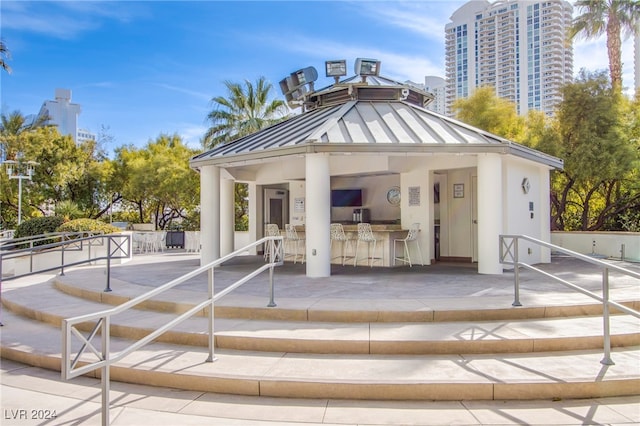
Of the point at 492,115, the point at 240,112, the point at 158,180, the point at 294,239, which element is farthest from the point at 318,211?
the point at 158,180

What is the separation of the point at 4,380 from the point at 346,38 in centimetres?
1354

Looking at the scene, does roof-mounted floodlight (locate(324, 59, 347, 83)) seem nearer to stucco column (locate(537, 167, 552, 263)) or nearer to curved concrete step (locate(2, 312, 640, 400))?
stucco column (locate(537, 167, 552, 263))

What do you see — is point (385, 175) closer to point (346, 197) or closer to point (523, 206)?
point (346, 197)

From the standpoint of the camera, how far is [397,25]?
11.8m

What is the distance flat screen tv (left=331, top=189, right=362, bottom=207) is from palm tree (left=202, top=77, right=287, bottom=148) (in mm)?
9928

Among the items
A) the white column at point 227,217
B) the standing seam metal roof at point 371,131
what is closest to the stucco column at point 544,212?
the standing seam metal roof at point 371,131

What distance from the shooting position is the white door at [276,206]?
13.5 meters

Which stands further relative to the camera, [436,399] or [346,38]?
[346,38]

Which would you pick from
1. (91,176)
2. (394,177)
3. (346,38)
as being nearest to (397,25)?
(346,38)

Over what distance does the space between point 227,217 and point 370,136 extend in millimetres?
5693

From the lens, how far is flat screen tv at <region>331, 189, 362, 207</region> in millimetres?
12539

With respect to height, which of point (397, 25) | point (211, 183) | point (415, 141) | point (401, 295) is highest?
point (397, 25)

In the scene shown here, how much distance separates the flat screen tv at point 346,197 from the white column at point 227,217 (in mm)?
3218

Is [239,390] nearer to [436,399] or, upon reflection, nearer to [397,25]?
[436,399]
